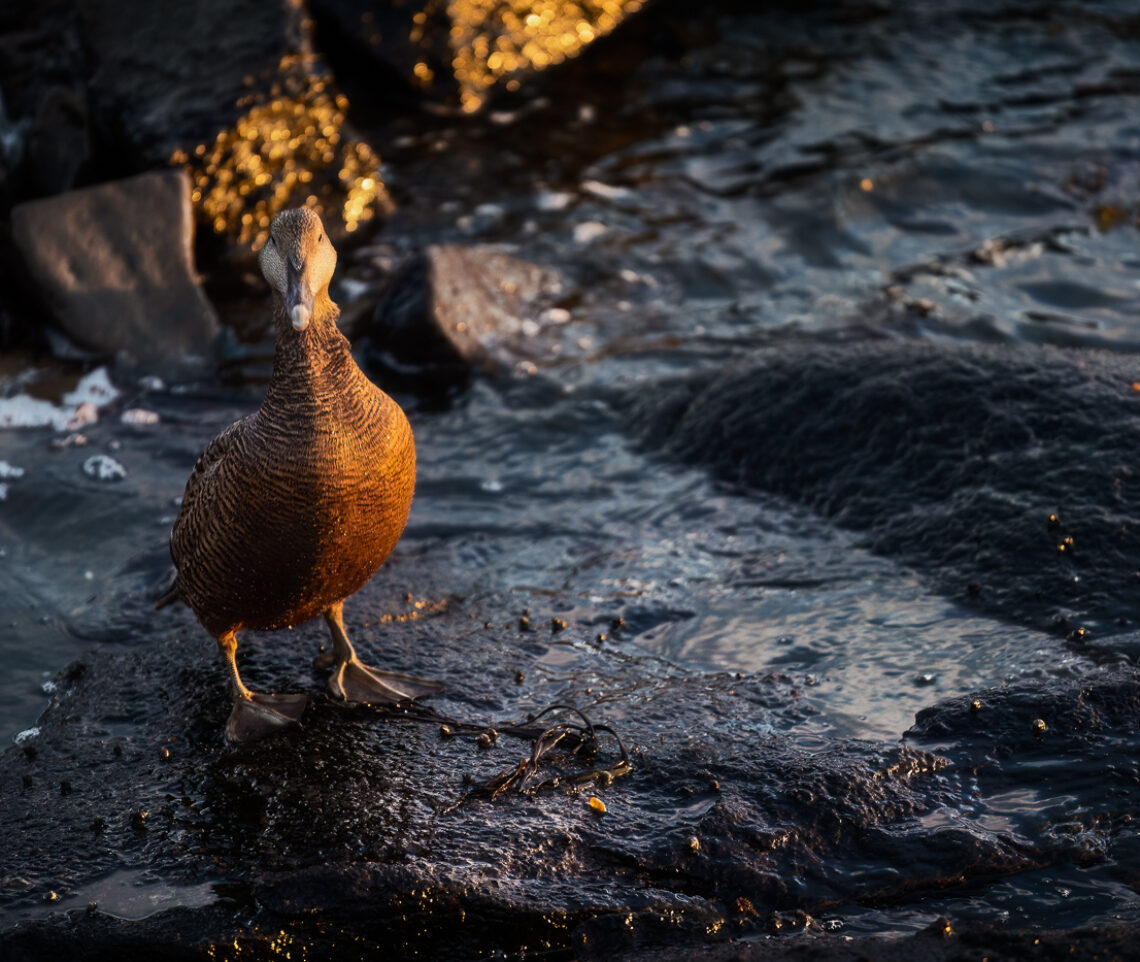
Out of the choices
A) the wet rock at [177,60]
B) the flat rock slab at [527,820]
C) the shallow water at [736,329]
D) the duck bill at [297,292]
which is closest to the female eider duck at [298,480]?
the duck bill at [297,292]

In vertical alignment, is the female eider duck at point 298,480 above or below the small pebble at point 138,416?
above

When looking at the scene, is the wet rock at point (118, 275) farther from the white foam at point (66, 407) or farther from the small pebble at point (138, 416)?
the small pebble at point (138, 416)

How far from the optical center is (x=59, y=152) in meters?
8.47

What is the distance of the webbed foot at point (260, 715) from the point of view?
4031mm

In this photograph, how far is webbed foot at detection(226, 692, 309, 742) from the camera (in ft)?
13.2

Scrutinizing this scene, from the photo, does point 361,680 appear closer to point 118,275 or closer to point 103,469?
point 103,469

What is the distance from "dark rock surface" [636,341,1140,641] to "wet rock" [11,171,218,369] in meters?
3.20

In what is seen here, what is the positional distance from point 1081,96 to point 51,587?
8.46 meters

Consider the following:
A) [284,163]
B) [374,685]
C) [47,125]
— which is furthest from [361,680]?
[47,125]

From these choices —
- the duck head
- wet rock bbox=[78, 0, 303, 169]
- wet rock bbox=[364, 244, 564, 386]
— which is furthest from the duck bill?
wet rock bbox=[78, 0, 303, 169]

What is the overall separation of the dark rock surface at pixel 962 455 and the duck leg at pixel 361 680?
2019 millimetres

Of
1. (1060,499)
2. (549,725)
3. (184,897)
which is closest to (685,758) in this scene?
(549,725)

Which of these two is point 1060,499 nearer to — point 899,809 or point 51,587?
point 899,809

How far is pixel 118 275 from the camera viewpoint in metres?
7.54
